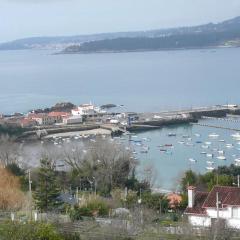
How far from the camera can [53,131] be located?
101ft

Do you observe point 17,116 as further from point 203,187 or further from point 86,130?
point 203,187

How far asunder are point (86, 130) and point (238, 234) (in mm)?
23039

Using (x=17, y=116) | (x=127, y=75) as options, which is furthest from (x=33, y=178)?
(x=127, y=75)

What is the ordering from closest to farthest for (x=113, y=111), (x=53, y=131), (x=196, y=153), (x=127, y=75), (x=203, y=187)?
(x=203, y=187) < (x=196, y=153) < (x=53, y=131) < (x=113, y=111) < (x=127, y=75)

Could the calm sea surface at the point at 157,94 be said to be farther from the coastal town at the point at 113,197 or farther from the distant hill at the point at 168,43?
the distant hill at the point at 168,43

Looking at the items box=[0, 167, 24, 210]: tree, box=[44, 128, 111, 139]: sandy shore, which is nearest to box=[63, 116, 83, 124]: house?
box=[44, 128, 111, 139]: sandy shore

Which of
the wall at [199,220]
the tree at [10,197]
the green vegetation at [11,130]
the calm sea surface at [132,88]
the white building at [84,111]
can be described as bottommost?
the calm sea surface at [132,88]

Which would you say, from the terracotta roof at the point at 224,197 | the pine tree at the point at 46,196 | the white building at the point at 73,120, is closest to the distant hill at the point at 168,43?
the white building at the point at 73,120

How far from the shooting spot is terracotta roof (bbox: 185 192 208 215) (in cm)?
926

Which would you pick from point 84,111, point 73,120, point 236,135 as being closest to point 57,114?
point 73,120

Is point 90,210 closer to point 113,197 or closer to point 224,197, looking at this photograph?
point 113,197

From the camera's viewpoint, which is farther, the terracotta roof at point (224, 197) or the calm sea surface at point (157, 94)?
the calm sea surface at point (157, 94)

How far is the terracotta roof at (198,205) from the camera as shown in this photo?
30.4 ft

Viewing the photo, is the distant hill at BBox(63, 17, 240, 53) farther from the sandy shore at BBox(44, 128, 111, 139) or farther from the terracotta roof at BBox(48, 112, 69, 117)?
the sandy shore at BBox(44, 128, 111, 139)
